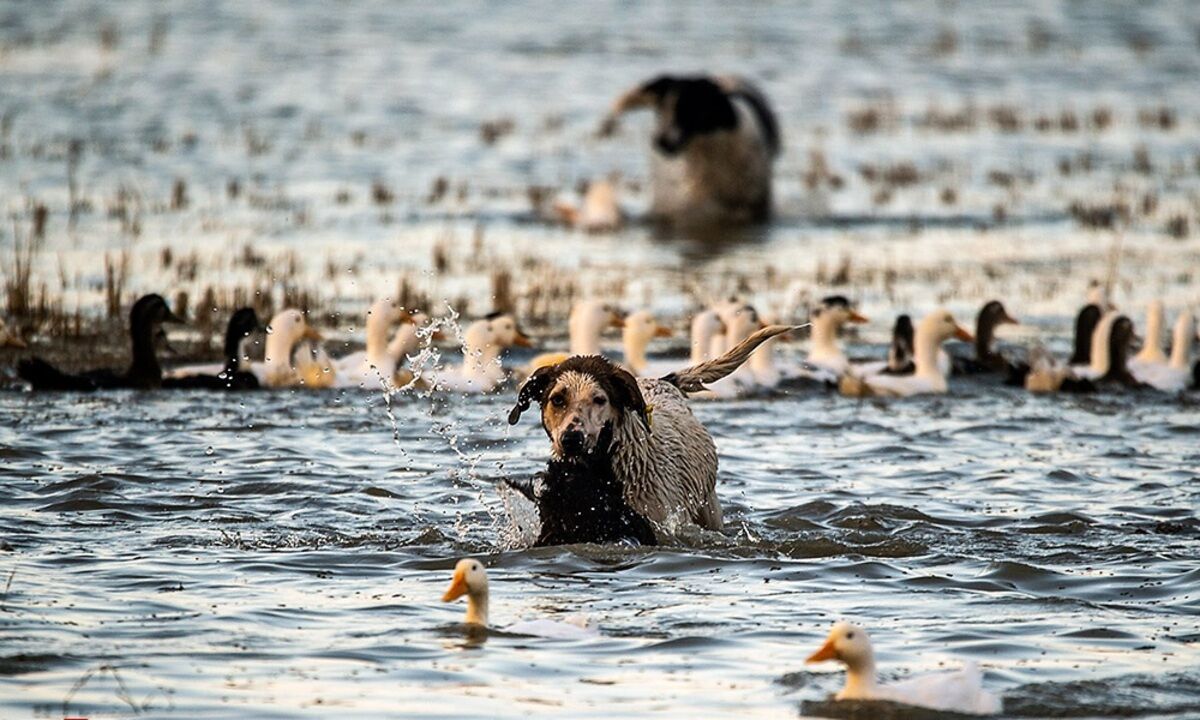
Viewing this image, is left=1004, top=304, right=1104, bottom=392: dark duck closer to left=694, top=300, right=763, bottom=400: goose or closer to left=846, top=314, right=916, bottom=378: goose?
left=846, top=314, right=916, bottom=378: goose

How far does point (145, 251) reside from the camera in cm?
1892

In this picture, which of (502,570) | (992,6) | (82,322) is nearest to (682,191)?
(82,322)

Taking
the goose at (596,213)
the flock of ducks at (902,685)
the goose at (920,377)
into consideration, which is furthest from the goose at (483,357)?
the flock of ducks at (902,685)

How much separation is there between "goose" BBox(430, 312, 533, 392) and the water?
13.0 inches

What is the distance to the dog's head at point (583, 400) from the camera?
9.40 meters

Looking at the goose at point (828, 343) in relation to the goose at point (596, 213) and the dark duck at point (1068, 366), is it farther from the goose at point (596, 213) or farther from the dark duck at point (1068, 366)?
the goose at point (596, 213)

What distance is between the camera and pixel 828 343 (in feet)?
50.4

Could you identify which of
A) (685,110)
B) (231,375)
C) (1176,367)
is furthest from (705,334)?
(685,110)

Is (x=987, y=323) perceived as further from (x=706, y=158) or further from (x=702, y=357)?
(x=706, y=158)

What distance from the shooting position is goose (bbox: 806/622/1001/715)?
681cm

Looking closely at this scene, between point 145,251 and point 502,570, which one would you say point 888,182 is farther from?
point 502,570

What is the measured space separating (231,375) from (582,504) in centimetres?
508

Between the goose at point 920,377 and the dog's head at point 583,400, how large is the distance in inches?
210

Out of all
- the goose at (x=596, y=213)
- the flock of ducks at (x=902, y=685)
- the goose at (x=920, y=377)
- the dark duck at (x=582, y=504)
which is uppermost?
the goose at (x=596, y=213)
